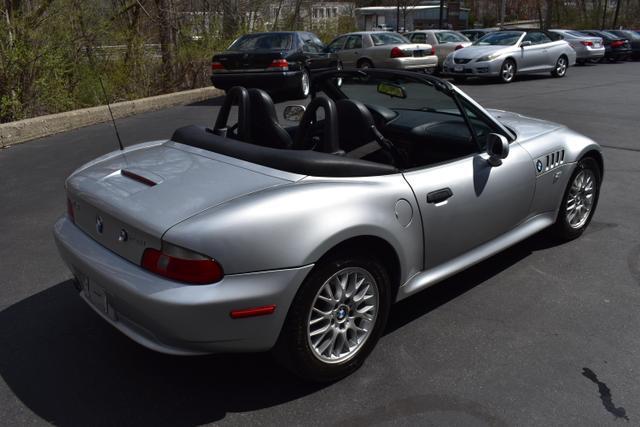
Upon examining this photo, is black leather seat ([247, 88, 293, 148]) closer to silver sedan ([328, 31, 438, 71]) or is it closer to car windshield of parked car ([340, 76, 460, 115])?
car windshield of parked car ([340, 76, 460, 115])

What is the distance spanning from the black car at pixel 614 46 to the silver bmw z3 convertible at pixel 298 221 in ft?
85.4

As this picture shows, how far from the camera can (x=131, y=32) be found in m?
13.1

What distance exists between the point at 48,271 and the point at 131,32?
9.97 meters

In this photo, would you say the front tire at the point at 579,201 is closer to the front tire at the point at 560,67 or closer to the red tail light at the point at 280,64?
the red tail light at the point at 280,64

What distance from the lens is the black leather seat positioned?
366 centimetres

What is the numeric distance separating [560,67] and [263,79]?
10.7 metres

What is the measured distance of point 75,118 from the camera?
404 inches

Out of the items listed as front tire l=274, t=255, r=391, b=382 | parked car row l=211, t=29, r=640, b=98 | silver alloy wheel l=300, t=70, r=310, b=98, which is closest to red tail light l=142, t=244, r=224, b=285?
front tire l=274, t=255, r=391, b=382

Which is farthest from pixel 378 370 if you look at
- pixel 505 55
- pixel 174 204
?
pixel 505 55

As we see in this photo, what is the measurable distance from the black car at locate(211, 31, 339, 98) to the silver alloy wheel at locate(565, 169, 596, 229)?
27.3 ft

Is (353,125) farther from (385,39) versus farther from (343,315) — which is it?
(385,39)

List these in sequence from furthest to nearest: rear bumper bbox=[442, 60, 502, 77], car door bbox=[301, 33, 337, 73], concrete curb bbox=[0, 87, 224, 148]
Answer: rear bumper bbox=[442, 60, 502, 77] → car door bbox=[301, 33, 337, 73] → concrete curb bbox=[0, 87, 224, 148]

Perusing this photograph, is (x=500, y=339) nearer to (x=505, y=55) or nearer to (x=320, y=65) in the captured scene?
(x=320, y=65)

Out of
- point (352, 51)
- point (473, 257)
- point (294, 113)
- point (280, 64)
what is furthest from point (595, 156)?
point (352, 51)
